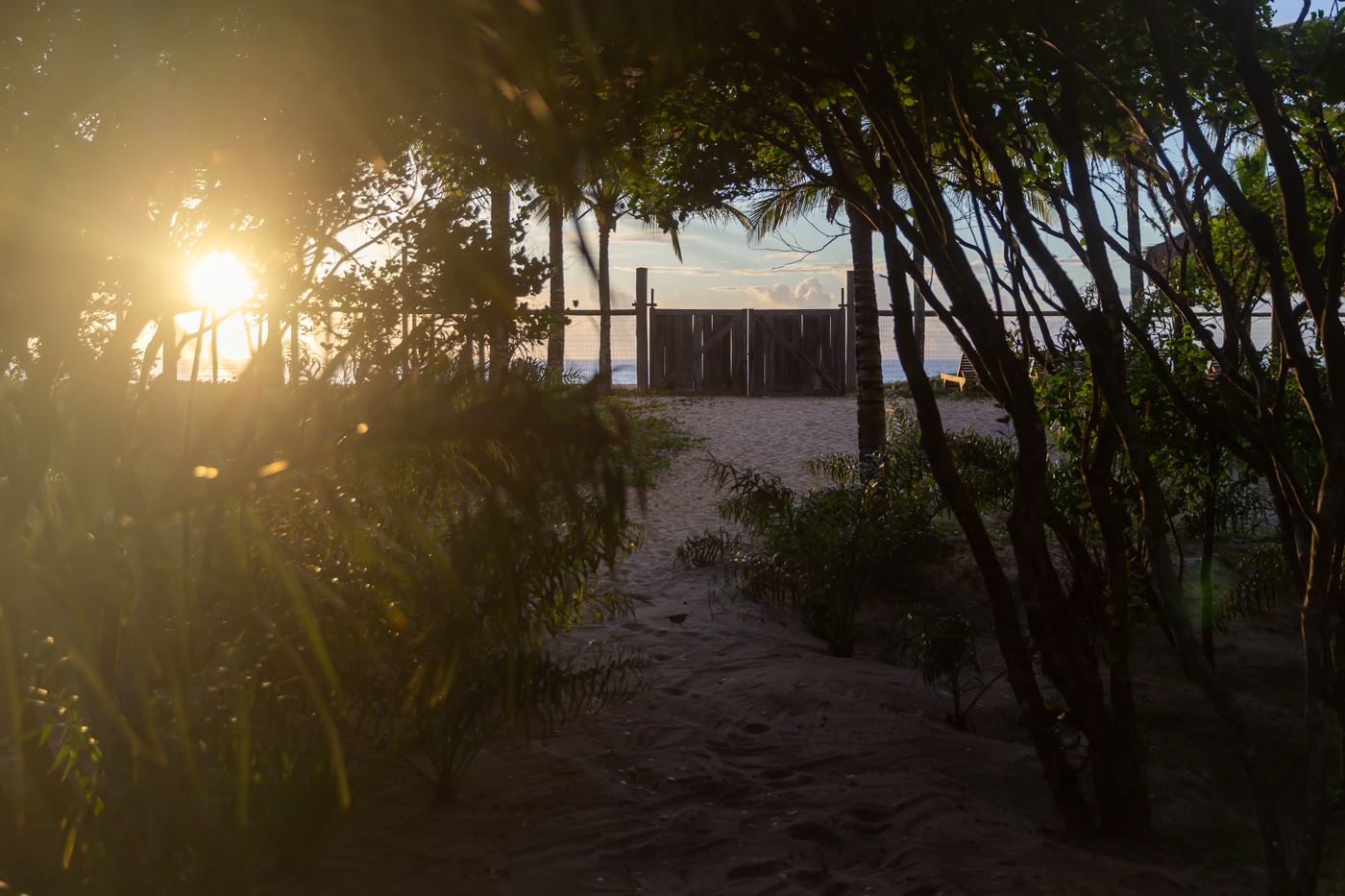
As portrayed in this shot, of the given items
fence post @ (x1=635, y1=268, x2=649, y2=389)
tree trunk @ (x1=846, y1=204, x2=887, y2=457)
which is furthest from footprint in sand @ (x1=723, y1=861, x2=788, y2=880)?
fence post @ (x1=635, y1=268, x2=649, y2=389)

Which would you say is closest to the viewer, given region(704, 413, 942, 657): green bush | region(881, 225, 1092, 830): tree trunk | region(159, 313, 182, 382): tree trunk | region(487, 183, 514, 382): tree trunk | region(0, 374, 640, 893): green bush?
region(0, 374, 640, 893): green bush

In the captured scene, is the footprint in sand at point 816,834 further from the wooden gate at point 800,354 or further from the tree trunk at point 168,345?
the wooden gate at point 800,354

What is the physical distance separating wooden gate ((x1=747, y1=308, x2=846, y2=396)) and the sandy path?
1661cm

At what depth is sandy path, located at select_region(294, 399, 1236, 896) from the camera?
3.22 meters

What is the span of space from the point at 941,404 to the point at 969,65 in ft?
49.0

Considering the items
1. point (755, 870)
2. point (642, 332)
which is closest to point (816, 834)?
point (755, 870)

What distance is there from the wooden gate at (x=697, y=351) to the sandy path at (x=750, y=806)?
1630cm

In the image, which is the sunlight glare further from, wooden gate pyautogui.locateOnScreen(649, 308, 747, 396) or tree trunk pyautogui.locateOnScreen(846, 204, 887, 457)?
wooden gate pyautogui.locateOnScreen(649, 308, 747, 396)

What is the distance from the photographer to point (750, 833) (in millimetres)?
3529

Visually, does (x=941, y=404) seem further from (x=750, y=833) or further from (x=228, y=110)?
(x=228, y=110)

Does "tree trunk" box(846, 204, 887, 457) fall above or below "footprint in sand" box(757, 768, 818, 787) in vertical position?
above

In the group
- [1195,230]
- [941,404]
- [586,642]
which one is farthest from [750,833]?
[941,404]

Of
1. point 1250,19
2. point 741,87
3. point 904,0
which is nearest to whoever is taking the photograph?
point 1250,19

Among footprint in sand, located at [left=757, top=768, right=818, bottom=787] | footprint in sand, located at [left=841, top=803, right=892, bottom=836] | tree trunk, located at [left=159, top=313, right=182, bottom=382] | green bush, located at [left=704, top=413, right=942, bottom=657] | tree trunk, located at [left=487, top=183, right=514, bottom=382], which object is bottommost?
footprint in sand, located at [left=841, top=803, right=892, bottom=836]
